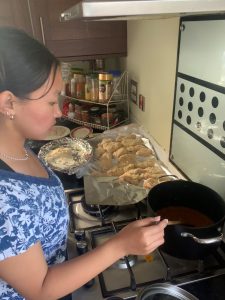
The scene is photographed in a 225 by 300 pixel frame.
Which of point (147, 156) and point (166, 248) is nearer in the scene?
point (166, 248)

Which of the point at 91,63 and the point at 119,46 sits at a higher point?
the point at 119,46

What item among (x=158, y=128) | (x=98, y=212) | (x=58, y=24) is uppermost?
(x=58, y=24)

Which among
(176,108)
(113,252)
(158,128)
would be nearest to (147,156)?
(158,128)

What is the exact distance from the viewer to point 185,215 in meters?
0.85

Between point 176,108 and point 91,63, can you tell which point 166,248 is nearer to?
point 176,108

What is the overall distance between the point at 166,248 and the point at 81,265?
24 centimetres

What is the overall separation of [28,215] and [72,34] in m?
1.09

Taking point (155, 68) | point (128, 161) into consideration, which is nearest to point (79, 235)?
point (128, 161)

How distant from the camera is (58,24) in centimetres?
132

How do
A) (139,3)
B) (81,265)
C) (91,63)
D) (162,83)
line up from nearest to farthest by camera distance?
(139,3)
(81,265)
(162,83)
(91,63)

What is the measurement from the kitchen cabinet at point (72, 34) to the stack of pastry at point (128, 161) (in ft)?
1.52

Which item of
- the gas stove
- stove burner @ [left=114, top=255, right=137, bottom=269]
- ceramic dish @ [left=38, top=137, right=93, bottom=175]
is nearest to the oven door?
the gas stove

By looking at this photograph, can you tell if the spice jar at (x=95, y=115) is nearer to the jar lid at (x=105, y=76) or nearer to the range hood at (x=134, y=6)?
the jar lid at (x=105, y=76)

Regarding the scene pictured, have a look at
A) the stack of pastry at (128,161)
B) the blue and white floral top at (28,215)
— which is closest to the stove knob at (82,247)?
the blue and white floral top at (28,215)
